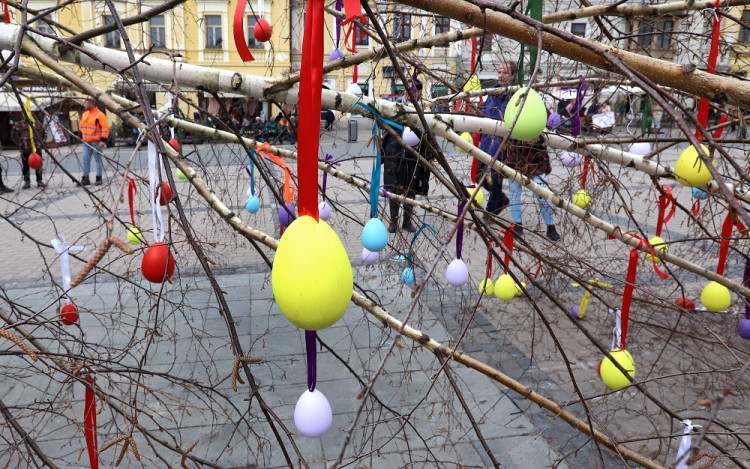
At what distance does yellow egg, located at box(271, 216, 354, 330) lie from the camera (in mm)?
826

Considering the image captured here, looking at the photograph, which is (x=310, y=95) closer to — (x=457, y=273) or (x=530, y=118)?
(x=530, y=118)

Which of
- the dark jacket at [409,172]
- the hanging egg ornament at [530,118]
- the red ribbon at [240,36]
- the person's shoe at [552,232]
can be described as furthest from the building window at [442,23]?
the person's shoe at [552,232]

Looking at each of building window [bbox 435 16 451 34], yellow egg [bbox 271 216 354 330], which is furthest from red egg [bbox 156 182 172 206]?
building window [bbox 435 16 451 34]

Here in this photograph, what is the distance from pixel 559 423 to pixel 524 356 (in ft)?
2.87

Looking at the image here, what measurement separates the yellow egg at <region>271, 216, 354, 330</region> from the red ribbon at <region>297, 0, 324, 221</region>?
0.07m

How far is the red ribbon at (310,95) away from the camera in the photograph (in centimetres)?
80

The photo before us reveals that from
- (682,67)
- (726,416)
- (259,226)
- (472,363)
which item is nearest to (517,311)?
(726,416)

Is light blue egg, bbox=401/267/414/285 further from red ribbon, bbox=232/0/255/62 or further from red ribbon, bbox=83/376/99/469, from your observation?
red ribbon, bbox=83/376/99/469

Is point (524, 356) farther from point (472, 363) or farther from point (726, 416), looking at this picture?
point (472, 363)

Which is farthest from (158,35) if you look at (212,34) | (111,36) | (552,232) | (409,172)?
(111,36)

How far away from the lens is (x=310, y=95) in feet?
2.66

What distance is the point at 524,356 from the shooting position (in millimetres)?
3939

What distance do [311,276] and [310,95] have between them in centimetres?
27

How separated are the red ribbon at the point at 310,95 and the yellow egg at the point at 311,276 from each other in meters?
0.07
